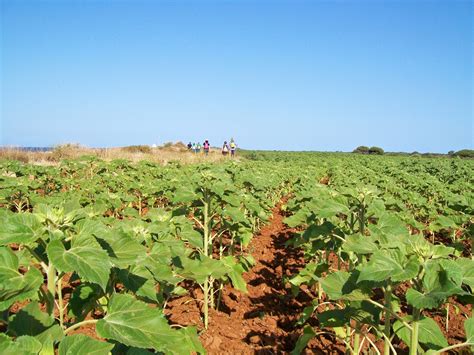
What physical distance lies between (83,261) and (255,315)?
3.69 meters

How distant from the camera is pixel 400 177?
740 inches

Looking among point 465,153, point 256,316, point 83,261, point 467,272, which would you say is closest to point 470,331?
point 467,272

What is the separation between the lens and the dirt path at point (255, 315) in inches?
166

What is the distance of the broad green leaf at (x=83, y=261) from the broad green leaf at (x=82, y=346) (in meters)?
0.20

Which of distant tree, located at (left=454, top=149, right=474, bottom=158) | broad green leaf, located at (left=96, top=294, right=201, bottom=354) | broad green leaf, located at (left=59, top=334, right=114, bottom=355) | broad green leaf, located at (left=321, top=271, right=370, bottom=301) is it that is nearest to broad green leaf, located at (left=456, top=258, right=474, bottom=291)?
broad green leaf, located at (left=321, top=271, right=370, bottom=301)

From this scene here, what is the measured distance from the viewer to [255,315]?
4.97 metres

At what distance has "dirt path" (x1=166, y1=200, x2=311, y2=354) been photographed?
4211 mm

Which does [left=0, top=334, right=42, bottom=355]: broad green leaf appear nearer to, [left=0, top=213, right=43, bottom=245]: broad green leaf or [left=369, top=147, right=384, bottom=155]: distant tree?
[left=0, top=213, right=43, bottom=245]: broad green leaf

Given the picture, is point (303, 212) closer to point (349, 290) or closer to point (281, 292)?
point (281, 292)

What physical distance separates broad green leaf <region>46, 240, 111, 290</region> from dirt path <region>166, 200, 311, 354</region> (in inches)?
107

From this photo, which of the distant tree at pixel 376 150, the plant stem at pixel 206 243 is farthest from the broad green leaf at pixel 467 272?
the distant tree at pixel 376 150

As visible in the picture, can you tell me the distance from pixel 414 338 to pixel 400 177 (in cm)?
1772

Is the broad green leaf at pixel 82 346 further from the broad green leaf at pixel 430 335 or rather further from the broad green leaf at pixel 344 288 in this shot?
the broad green leaf at pixel 430 335

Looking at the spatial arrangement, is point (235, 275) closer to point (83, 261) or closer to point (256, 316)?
point (256, 316)
